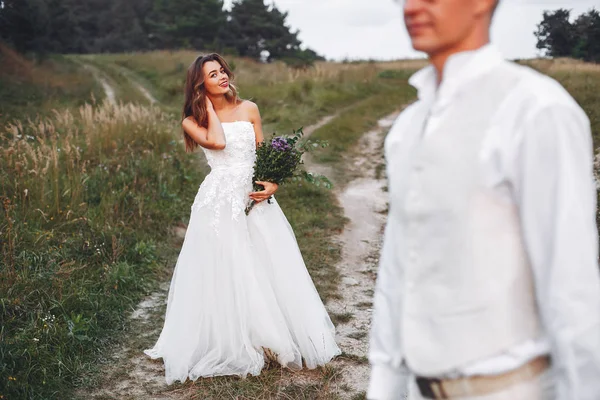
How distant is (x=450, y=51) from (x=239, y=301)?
10.4 ft

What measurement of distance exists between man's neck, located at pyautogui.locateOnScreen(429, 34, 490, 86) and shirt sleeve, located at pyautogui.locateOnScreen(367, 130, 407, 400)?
12.3 inches

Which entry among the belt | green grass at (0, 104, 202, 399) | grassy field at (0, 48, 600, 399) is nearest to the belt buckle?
the belt

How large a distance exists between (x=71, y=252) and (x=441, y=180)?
5.56m

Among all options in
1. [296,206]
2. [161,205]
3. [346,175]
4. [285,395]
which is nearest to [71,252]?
[161,205]

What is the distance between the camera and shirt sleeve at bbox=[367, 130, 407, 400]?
147cm

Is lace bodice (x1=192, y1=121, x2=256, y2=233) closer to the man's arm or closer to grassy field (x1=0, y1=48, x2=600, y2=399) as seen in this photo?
grassy field (x1=0, y1=48, x2=600, y2=399)

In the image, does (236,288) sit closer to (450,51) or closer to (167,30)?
(450,51)

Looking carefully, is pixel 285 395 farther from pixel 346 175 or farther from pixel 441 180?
pixel 346 175

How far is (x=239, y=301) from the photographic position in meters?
4.17

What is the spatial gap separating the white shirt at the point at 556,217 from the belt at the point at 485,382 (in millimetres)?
21

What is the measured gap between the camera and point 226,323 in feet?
13.9

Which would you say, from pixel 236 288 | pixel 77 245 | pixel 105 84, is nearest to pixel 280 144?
pixel 236 288

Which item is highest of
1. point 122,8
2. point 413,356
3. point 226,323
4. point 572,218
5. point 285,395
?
point 122,8

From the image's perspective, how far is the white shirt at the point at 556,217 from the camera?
3.45ft
